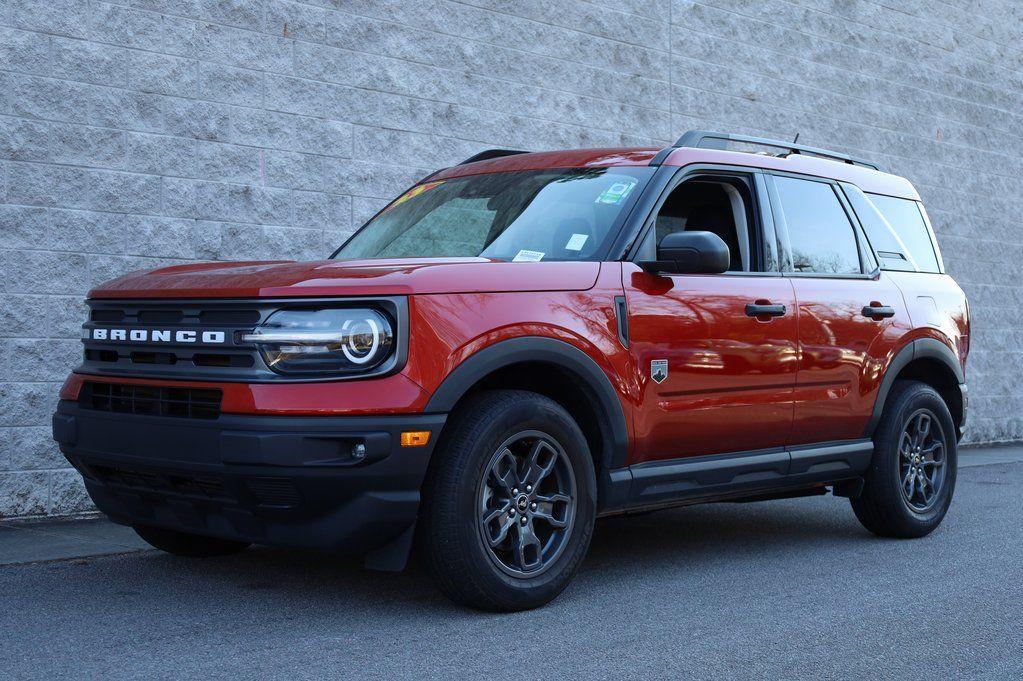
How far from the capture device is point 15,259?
7.09 metres

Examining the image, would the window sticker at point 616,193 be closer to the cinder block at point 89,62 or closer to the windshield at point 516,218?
the windshield at point 516,218

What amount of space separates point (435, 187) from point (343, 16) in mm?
2519

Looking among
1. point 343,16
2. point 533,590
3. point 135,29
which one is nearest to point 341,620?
point 533,590

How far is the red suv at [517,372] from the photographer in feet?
14.9

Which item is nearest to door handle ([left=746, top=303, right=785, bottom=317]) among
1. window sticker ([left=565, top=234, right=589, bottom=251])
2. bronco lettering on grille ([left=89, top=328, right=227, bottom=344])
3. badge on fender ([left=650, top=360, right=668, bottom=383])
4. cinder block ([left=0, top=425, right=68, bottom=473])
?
badge on fender ([left=650, top=360, right=668, bottom=383])

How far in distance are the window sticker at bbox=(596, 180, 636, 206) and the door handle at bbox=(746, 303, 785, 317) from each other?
79 cm

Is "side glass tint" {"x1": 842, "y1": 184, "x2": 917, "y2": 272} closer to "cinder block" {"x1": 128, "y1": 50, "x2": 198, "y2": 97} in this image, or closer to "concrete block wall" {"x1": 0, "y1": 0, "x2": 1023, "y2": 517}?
"concrete block wall" {"x1": 0, "y1": 0, "x2": 1023, "y2": 517}

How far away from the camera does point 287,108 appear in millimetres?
8219

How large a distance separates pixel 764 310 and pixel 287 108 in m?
3.75

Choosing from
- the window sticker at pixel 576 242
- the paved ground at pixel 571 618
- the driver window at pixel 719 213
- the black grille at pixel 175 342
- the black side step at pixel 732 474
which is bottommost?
the paved ground at pixel 571 618

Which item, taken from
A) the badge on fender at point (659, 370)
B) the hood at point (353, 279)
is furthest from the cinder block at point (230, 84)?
the badge on fender at point (659, 370)

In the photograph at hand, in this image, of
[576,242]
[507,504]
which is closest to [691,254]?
[576,242]

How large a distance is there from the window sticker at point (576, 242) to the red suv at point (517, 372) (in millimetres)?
10

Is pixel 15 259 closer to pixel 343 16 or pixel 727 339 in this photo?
pixel 343 16
